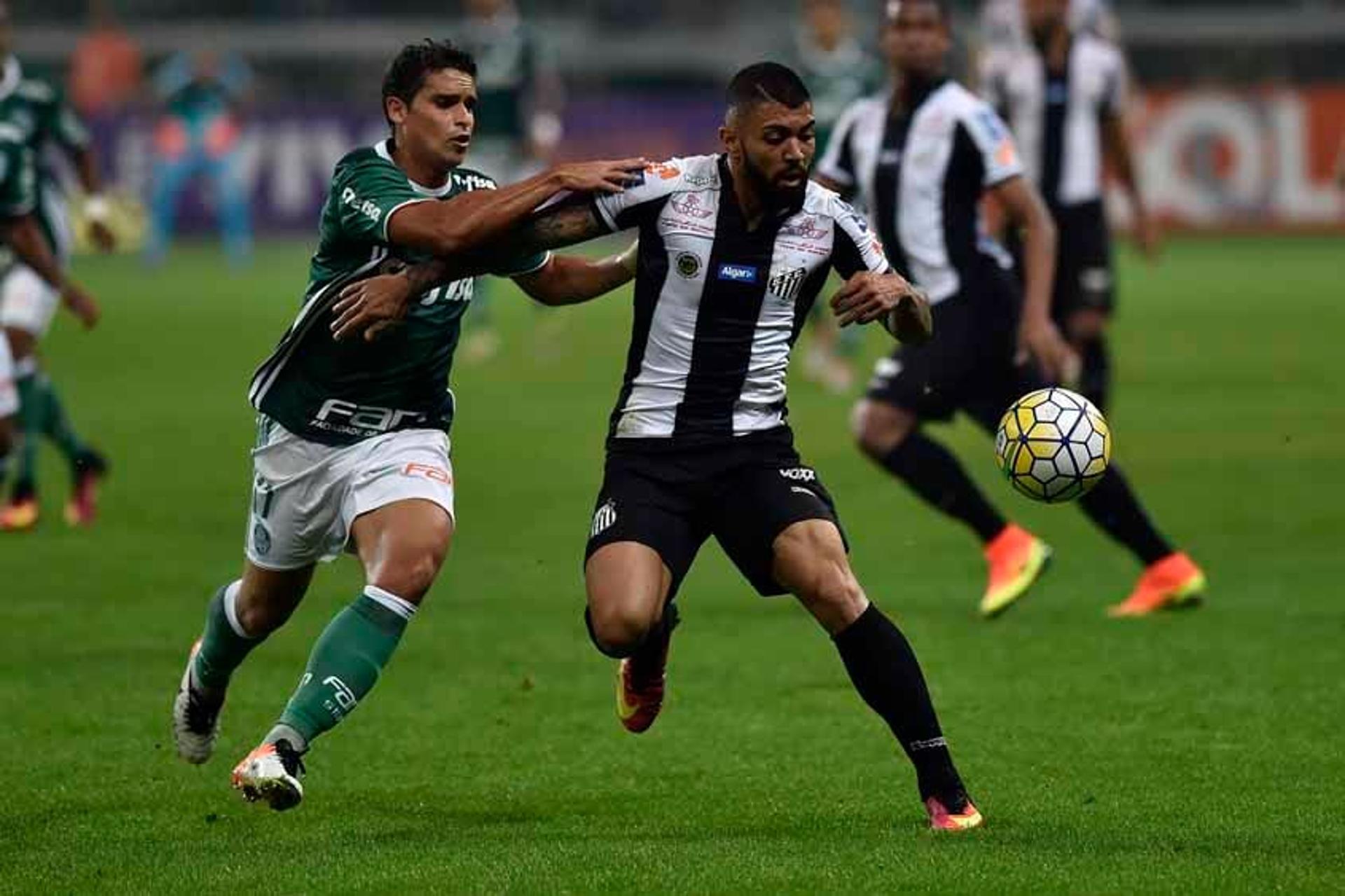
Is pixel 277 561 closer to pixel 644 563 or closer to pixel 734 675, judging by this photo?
pixel 644 563

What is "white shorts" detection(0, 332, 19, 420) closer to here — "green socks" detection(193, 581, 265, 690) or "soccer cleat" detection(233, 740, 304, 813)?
"green socks" detection(193, 581, 265, 690)

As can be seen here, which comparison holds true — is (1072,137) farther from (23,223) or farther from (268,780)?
(268,780)

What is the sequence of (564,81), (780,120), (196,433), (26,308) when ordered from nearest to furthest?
(780,120) < (26,308) < (196,433) < (564,81)

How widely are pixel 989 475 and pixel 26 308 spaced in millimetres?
5360

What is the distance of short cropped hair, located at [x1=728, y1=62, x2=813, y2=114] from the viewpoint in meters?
6.47

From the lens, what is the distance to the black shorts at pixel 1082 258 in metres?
13.3

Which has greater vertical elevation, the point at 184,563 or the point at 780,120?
the point at 780,120

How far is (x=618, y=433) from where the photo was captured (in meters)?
6.96

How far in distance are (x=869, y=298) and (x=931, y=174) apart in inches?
150

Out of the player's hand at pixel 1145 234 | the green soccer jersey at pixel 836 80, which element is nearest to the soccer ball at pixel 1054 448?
the player's hand at pixel 1145 234

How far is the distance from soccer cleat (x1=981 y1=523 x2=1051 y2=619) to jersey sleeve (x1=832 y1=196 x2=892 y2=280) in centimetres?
345

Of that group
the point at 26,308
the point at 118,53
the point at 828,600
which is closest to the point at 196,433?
the point at 26,308

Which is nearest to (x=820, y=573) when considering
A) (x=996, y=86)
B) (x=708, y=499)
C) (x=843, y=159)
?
(x=708, y=499)

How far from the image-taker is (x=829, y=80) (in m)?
19.8
